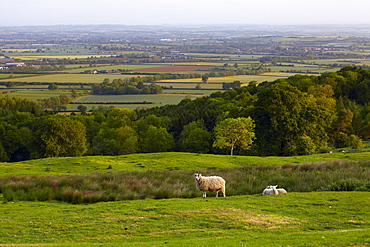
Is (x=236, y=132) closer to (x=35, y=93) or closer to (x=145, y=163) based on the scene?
(x=145, y=163)

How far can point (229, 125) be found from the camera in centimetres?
5856

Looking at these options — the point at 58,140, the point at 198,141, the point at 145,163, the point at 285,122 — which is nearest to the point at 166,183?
the point at 145,163

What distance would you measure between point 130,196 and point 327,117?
155 ft

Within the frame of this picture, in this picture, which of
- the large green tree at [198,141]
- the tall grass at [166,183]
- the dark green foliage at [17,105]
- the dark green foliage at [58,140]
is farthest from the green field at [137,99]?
the tall grass at [166,183]

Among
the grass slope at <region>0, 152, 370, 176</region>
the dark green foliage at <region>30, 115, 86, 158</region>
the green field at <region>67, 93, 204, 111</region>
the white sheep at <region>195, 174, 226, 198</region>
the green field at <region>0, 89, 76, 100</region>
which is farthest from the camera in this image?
the green field at <region>0, 89, 76, 100</region>

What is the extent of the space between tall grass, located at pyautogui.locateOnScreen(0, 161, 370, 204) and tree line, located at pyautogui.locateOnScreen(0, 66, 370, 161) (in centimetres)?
2675

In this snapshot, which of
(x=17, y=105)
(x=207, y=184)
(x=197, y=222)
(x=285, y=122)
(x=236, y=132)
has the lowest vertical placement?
(x=17, y=105)

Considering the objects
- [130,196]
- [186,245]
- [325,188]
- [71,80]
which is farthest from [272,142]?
[71,80]

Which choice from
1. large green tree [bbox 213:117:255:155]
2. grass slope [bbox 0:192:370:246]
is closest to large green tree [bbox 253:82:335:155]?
large green tree [bbox 213:117:255:155]

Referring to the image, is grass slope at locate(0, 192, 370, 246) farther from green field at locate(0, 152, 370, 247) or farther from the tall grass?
the tall grass

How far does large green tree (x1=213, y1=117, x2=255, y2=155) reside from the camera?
189 ft

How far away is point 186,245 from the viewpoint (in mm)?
12812

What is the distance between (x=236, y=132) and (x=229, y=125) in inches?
52.9

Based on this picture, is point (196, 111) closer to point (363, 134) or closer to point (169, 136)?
point (169, 136)
